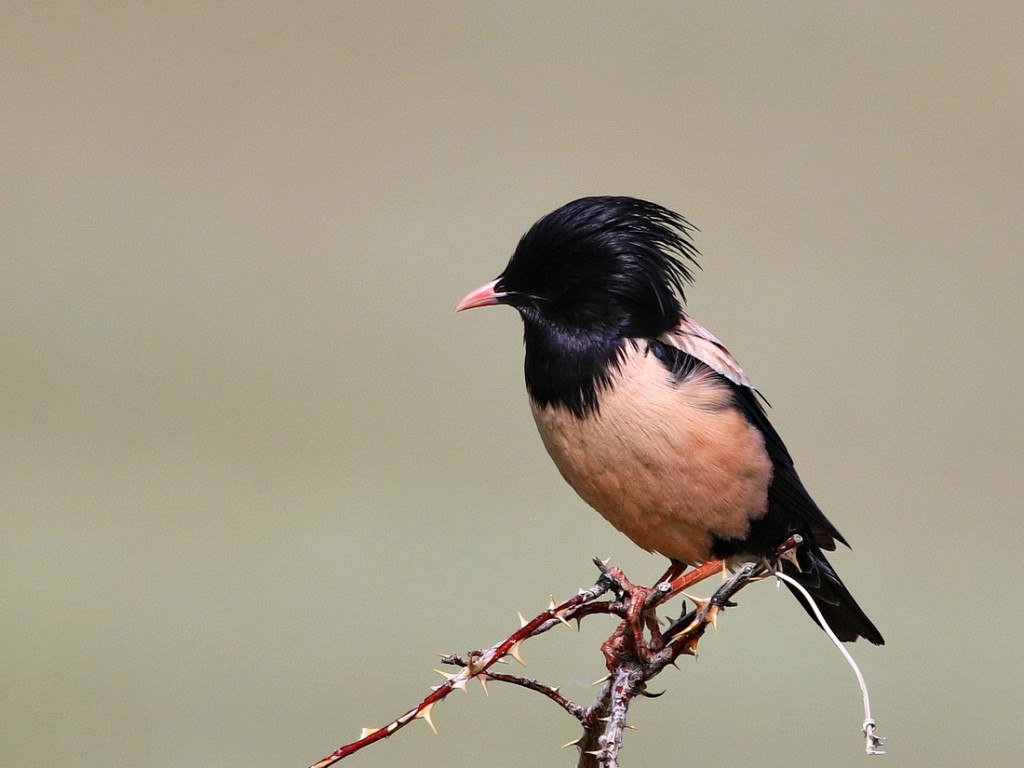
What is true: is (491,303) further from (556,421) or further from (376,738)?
(376,738)

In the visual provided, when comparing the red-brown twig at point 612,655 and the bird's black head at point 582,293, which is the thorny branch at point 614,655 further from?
the bird's black head at point 582,293

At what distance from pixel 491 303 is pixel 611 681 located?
90 cm

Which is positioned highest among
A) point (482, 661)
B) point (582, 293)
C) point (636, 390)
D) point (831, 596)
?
point (582, 293)

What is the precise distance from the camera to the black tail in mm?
2744

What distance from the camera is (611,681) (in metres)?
1.91

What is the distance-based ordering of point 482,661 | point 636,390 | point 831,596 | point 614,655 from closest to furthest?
point 482,661, point 614,655, point 636,390, point 831,596

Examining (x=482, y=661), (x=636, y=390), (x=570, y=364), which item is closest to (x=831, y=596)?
(x=636, y=390)

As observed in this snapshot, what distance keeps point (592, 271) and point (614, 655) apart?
869mm

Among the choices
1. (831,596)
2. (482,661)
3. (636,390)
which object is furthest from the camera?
(831,596)

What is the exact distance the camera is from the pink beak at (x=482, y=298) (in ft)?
7.92

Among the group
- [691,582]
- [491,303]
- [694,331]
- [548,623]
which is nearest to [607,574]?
[548,623]

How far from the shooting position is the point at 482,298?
2.46m

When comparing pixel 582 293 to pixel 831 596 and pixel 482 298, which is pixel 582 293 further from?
pixel 831 596

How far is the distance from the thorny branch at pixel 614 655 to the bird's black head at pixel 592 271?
0.72 meters
